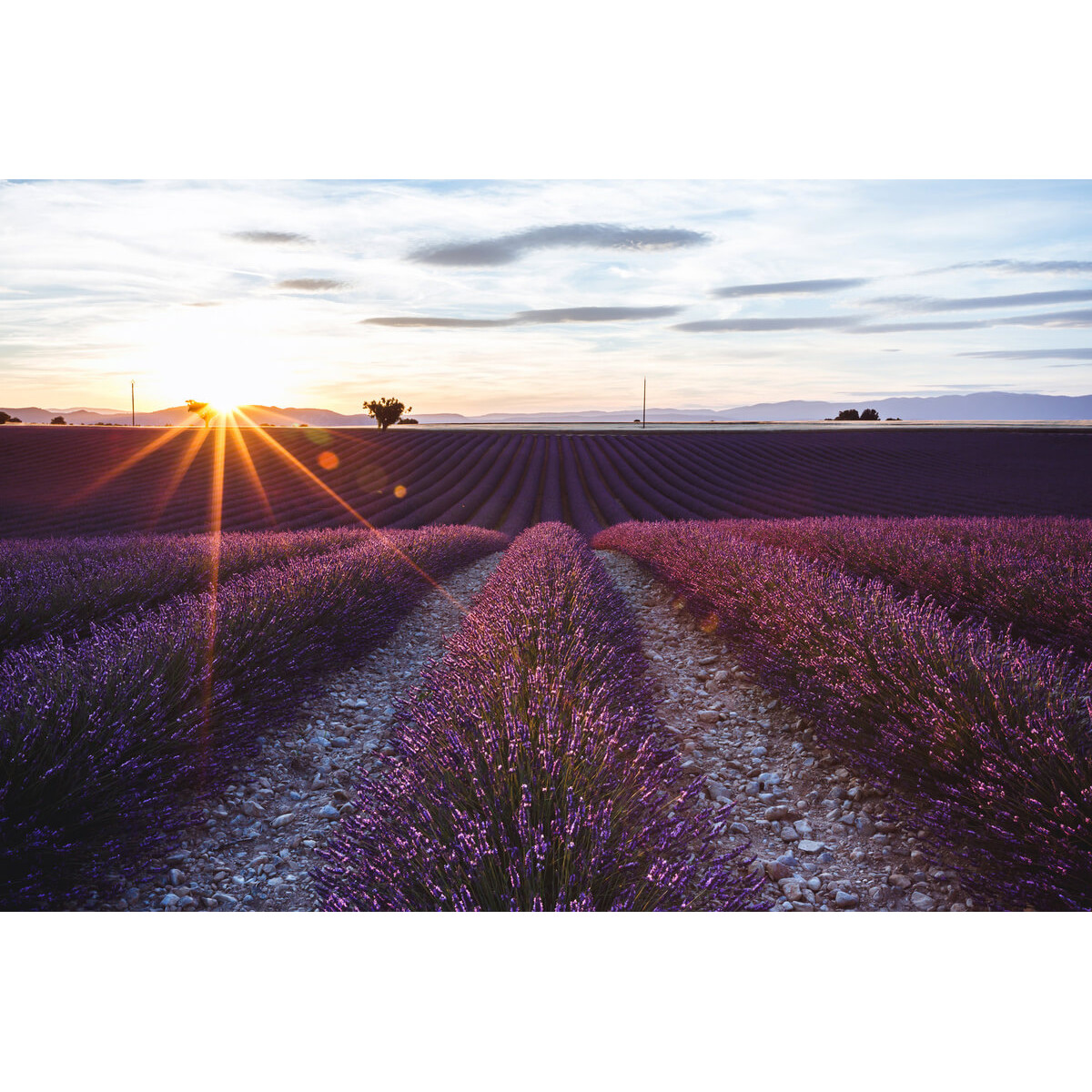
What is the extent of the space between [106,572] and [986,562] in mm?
8264

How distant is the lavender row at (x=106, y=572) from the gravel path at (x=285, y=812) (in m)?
2.21

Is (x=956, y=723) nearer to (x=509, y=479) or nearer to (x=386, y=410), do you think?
(x=509, y=479)

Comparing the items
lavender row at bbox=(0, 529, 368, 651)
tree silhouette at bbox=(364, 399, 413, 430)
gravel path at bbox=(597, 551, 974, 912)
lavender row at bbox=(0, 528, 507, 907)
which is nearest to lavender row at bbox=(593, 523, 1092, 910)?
gravel path at bbox=(597, 551, 974, 912)

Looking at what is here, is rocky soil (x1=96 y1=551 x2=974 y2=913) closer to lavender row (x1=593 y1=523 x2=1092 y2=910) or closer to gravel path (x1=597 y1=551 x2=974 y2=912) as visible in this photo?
gravel path (x1=597 y1=551 x2=974 y2=912)

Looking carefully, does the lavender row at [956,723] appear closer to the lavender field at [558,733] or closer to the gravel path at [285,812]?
the lavender field at [558,733]

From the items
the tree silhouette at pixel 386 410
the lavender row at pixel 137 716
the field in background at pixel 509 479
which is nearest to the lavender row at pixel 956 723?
the lavender row at pixel 137 716

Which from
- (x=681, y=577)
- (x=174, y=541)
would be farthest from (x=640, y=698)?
(x=174, y=541)

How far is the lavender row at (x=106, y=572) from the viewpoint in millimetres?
5012

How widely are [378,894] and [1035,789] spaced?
7.36 feet

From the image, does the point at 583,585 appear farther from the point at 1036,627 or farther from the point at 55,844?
the point at 55,844

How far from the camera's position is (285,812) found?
3.07m

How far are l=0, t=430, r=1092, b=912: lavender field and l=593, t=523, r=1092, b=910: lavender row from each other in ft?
0.05

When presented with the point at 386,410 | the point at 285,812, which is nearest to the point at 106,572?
the point at 285,812

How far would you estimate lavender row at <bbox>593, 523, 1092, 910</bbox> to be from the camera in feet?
6.95
